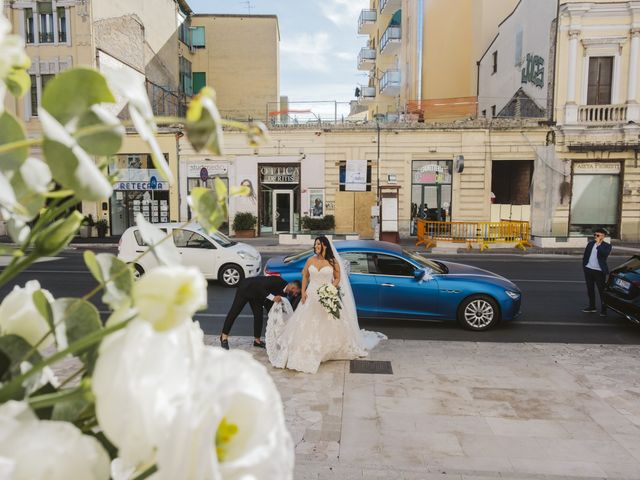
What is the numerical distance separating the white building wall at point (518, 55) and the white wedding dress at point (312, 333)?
2104cm

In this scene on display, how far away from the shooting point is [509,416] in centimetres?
561

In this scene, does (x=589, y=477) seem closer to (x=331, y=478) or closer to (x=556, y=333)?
(x=331, y=478)

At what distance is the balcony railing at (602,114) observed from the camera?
23609 mm

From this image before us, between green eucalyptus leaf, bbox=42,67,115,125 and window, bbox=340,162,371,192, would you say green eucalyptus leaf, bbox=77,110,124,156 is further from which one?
window, bbox=340,162,371,192

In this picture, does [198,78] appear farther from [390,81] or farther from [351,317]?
[351,317]

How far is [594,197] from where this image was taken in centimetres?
2444

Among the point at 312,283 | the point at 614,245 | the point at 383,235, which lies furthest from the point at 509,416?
the point at 614,245

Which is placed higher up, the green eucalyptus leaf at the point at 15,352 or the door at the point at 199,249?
the green eucalyptus leaf at the point at 15,352

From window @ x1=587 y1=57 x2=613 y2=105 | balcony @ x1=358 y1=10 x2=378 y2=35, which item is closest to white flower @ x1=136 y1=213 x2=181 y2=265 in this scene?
window @ x1=587 y1=57 x2=613 y2=105

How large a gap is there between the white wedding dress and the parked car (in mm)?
4762

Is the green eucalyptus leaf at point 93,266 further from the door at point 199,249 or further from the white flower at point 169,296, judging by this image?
the door at point 199,249

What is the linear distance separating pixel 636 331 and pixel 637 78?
1815 centimetres

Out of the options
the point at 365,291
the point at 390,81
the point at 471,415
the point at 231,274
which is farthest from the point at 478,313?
the point at 390,81

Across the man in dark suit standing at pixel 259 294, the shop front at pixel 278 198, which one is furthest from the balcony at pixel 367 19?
the man in dark suit standing at pixel 259 294
